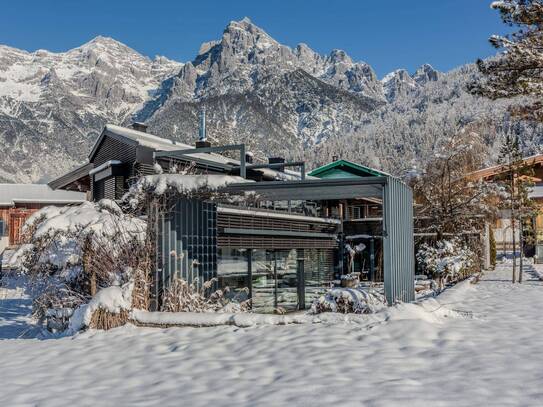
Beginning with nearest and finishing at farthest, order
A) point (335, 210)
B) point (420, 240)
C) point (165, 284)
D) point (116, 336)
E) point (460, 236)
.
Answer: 1. point (116, 336)
2. point (165, 284)
3. point (460, 236)
4. point (420, 240)
5. point (335, 210)

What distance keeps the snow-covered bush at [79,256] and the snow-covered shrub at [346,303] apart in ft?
8.91

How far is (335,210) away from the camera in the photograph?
25.5m

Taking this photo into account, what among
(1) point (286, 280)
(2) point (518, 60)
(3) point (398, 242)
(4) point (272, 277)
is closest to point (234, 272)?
(4) point (272, 277)

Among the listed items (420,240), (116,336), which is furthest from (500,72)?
(116,336)

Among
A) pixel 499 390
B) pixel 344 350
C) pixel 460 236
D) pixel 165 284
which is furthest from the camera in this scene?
pixel 460 236

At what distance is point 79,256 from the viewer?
9664 millimetres

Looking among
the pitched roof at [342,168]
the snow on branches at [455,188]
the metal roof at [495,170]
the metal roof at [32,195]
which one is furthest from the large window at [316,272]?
the metal roof at [32,195]

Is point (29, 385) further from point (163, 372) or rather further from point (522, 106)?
point (522, 106)

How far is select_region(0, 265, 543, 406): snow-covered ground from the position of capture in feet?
16.6

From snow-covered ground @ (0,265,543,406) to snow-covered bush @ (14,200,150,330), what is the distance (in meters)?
0.95

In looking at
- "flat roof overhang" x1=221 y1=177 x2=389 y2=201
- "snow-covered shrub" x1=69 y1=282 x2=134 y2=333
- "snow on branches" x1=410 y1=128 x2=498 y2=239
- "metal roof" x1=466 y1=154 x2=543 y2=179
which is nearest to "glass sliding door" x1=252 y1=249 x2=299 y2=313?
"flat roof overhang" x1=221 y1=177 x2=389 y2=201

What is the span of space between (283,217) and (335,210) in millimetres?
8709

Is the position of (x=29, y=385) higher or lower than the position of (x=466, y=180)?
lower

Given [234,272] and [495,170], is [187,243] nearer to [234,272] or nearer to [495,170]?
[234,272]
